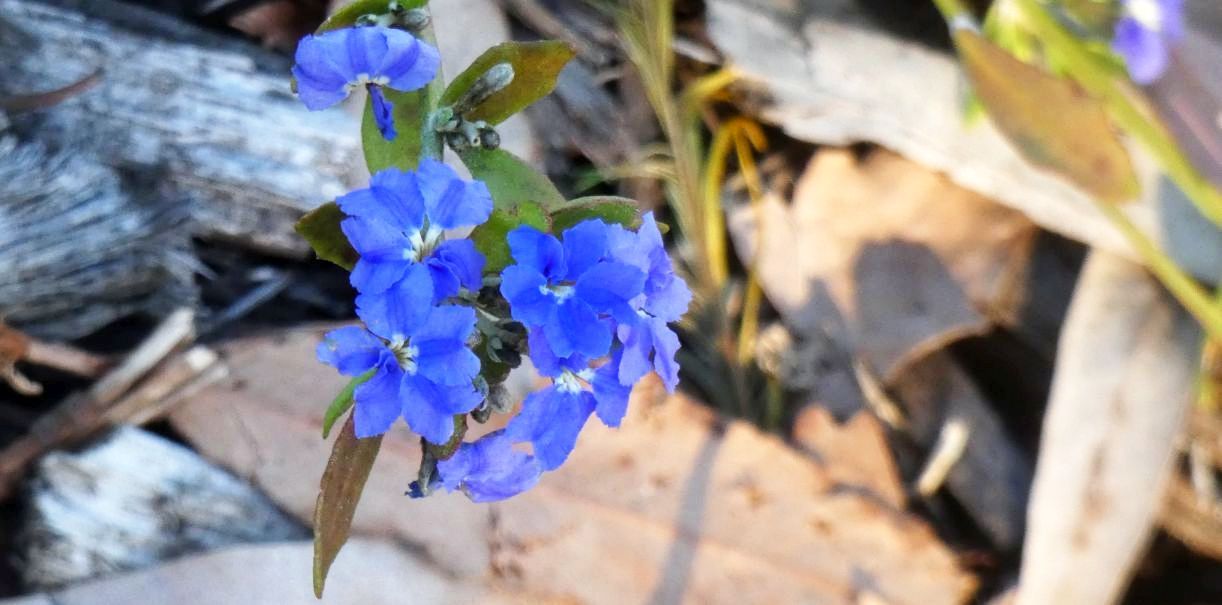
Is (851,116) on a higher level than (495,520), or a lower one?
higher

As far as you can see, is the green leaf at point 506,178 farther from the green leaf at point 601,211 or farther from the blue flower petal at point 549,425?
the blue flower petal at point 549,425

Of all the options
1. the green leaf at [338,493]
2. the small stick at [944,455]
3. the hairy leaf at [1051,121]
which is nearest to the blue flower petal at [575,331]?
the green leaf at [338,493]

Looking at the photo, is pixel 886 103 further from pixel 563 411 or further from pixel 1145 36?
pixel 563 411

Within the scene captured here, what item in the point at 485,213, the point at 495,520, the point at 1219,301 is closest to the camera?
the point at 485,213

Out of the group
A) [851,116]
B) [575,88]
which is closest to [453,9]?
[575,88]

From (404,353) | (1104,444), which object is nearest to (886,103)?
(1104,444)

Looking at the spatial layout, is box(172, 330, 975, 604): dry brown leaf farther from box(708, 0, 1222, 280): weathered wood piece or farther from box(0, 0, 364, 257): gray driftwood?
box(708, 0, 1222, 280): weathered wood piece

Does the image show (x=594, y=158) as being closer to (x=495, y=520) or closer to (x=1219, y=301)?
(x=495, y=520)
